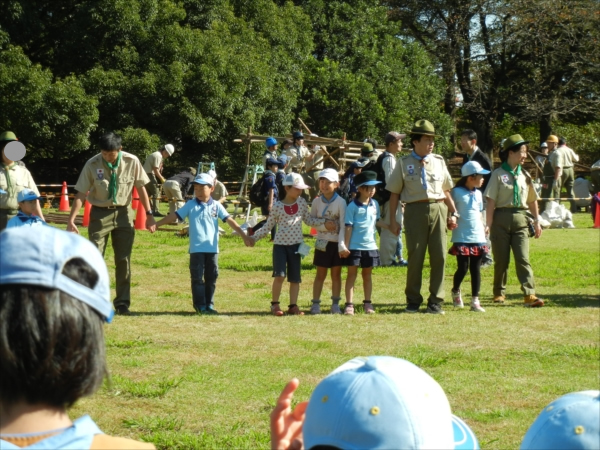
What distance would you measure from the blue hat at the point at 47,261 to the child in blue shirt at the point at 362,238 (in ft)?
27.7

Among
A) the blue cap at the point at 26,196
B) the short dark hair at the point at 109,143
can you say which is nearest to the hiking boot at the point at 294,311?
the short dark hair at the point at 109,143

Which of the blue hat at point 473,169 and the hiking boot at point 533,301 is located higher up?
the blue hat at point 473,169

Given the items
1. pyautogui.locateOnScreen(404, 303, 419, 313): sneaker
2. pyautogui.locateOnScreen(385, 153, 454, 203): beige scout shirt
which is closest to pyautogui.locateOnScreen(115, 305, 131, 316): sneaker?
pyautogui.locateOnScreen(404, 303, 419, 313): sneaker

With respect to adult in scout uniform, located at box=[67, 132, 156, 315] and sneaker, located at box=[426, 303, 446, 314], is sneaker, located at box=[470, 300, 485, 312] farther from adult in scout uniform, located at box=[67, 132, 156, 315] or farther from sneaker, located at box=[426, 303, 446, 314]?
adult in scout uniform, located at box=[67, 132, 156, 315]

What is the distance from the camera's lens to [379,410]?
1.92 m

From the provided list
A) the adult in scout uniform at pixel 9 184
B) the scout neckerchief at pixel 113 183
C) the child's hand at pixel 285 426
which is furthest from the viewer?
the adult in scout uniform at pixel 9 184

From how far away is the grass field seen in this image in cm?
593

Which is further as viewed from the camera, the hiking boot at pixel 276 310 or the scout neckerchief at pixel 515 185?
the scout neckerchief at pixel 515 185

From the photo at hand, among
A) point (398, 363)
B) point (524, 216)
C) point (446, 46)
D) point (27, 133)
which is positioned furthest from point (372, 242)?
point (446, 46)

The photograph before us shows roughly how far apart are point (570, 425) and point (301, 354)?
601 cm

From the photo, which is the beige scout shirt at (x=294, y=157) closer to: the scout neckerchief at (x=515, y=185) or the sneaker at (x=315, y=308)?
the scout neckerchief at (x=515, y=185)

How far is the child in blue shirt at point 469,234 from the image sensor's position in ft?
34.6

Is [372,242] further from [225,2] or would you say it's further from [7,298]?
[225,2]

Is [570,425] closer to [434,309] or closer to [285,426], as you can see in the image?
[285,426]
